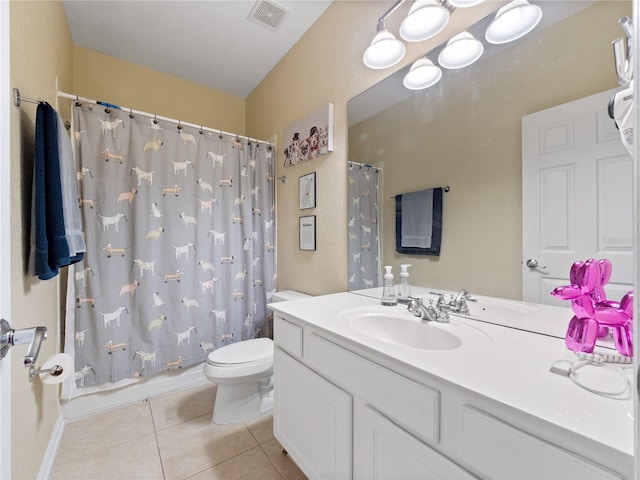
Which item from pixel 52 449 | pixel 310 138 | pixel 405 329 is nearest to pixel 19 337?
pixel 405 329

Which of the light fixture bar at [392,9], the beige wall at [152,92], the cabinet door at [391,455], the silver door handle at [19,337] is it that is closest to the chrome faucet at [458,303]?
the cabinet door at [391,455]

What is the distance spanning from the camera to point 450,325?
1.02 meters

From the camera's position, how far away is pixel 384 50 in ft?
4.51

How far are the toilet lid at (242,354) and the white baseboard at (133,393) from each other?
546mm

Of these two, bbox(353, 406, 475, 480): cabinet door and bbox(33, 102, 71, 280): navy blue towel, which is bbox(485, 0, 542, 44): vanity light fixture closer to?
bbox(353, 406, 475, 480): cabinet door

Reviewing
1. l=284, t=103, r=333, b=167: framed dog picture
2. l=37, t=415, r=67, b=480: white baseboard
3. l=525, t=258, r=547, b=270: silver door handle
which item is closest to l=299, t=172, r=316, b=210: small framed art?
l=284, t=103, r=333, b=167: framed dog picture

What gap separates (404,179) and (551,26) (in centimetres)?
70

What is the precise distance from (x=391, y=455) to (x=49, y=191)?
5.07ft

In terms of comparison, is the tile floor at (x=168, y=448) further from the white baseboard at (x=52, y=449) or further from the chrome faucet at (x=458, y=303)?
the chrome faucet at (x=458, y=303)

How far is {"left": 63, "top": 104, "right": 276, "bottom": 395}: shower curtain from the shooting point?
1684mm

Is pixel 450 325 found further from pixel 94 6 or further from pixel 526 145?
pixel 94 6

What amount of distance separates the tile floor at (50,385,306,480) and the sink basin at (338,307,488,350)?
0.78 meters

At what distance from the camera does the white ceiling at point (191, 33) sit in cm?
180

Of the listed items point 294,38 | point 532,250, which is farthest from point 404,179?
point 294,38
